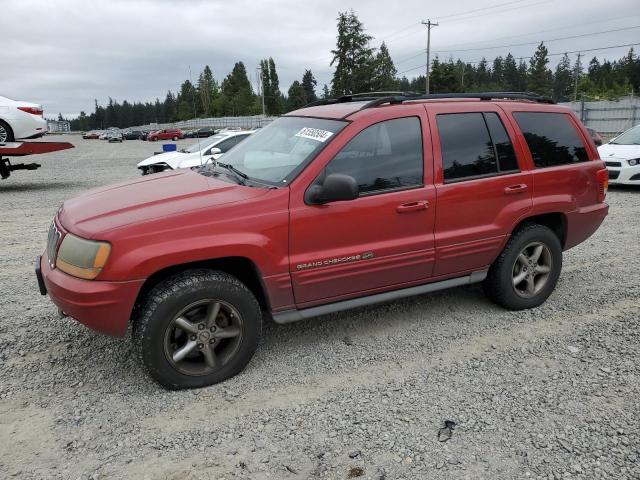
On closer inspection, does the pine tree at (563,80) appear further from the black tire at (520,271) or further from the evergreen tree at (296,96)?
the black tire at (520,271)

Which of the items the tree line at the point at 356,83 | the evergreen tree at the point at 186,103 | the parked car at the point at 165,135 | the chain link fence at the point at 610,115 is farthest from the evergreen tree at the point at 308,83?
the chain link fence at the point at 610,115

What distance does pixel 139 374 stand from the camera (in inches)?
138

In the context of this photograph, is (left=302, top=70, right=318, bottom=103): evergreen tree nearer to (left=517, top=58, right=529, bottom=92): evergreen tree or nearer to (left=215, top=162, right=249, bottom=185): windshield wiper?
(left=517, top=58, right=529, bottom=92): evergreen tree

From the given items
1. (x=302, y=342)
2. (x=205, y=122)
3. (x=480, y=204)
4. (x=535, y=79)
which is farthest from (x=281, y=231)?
(x=535, y=79)

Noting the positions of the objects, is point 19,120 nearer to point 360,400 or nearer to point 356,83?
→ point 360,400

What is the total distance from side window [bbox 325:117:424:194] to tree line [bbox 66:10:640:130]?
6325 centimetres

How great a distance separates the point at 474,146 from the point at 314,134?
1.32 m

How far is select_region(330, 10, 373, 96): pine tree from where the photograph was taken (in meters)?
68.2

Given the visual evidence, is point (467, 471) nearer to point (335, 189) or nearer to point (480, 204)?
point (335, 189)

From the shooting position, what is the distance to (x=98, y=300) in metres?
2.95

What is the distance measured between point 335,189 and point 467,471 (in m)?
1.77

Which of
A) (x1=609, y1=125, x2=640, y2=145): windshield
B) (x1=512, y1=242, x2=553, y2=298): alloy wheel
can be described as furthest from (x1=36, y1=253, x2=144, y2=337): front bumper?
(x1=609, y1=125, x2=640, y2=145): windshield

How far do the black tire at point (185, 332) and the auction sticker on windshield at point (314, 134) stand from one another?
1192 millimetres

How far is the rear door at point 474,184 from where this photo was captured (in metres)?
3.88
